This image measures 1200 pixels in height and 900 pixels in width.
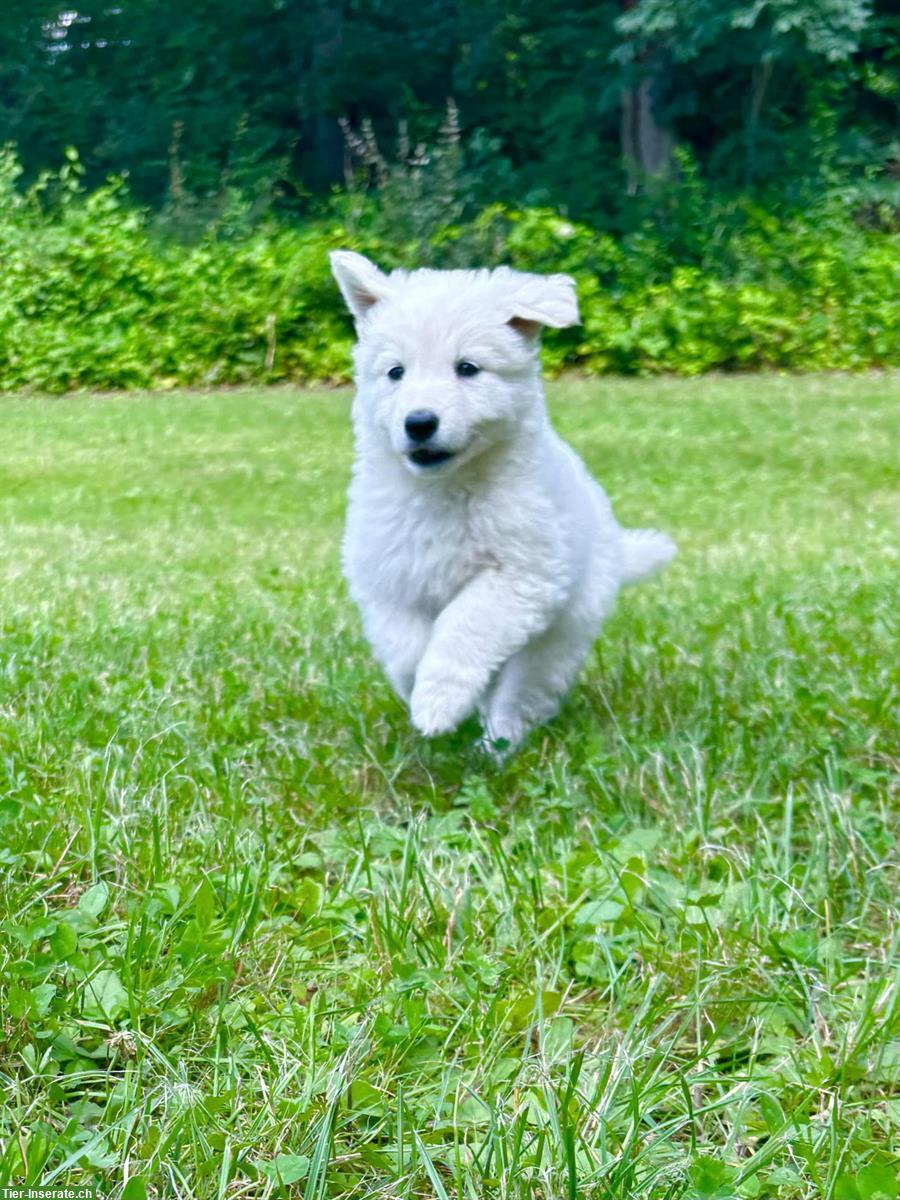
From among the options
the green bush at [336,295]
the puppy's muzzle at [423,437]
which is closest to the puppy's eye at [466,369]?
the puppy's muzzle at [423,437]

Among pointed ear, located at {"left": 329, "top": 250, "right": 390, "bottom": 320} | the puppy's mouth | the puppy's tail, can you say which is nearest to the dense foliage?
the puppy's tail

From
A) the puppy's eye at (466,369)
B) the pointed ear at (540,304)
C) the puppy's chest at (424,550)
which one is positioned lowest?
the puppy's chest at (424,550)

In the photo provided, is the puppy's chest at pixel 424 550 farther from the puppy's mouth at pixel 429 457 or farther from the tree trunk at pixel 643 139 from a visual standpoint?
the tree trunk at pixel 643 139

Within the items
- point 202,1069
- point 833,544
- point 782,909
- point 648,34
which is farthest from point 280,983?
point 648,34

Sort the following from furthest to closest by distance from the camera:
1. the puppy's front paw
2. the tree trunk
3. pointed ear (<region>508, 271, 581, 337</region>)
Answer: the tree trunk → pointed ear (<region>508, 271, 581, 337</region>) → the puppy's front paw

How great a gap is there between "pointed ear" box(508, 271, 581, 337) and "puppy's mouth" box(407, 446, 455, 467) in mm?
377

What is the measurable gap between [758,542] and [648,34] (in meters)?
8.06

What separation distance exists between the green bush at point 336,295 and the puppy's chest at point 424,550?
880cm

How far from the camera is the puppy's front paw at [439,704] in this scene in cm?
284

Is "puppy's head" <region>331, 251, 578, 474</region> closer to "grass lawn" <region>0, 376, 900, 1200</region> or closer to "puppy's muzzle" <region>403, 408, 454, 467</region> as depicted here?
"puppy's muzzle" <region>403, 408, 454, 467</region>

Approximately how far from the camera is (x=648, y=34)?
13.0 m

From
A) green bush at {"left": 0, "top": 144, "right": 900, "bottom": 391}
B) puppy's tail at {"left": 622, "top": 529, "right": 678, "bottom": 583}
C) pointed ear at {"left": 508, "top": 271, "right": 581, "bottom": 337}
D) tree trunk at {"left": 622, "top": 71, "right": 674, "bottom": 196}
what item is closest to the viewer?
pointed ear at {"left": 508, "top": 271, "right": 581, "bottom": 337}

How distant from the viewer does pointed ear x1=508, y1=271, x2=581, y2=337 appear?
3.12 metres

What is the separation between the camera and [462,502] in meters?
3.18
